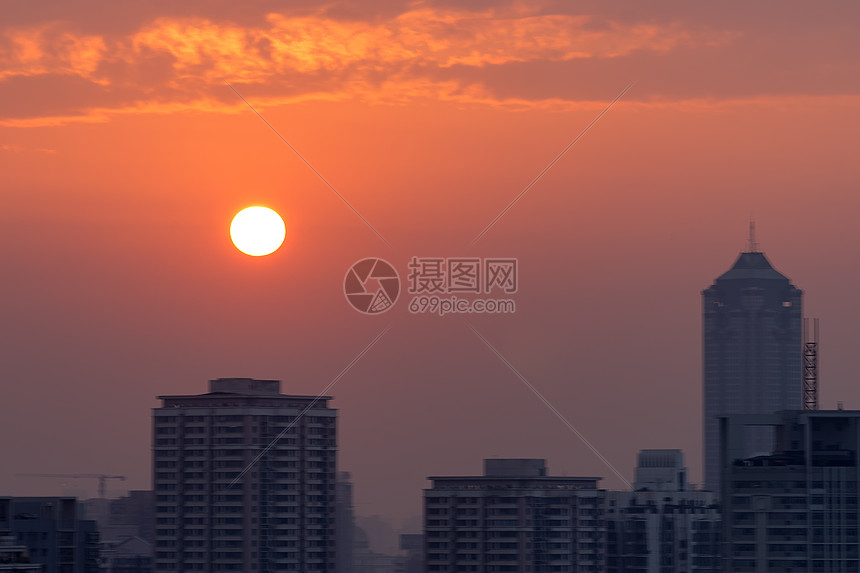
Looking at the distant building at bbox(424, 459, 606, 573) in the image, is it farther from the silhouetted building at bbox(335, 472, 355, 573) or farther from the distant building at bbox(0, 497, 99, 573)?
the distant building at bbox(0, 497, 99, 573)

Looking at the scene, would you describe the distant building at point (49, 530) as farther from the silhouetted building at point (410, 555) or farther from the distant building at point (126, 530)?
the silhouetted building at point (410, 555)

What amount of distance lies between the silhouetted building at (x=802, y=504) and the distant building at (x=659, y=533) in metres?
50.3

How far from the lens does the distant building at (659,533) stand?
125 m

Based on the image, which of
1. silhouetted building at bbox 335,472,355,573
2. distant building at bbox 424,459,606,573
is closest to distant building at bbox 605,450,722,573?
distant building at bbox 424,459,606,573

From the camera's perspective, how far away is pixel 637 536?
5032 inches

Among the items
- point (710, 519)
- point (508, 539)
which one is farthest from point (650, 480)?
point (508, 539)

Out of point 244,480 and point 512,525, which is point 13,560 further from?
point 512,525

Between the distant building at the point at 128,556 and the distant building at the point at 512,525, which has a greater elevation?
the distant building at the point at 512,525

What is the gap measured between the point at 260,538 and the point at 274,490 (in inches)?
164

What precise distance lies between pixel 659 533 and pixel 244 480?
33204mm

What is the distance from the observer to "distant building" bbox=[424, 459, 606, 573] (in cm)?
12162

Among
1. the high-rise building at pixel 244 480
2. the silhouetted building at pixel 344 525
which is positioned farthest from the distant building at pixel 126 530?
the silhouetted building at pixel 344 525

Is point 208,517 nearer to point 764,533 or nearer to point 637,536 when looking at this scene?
point 637,536

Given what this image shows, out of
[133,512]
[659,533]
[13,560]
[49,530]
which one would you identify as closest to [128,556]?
[133,512]
